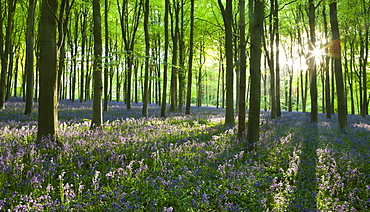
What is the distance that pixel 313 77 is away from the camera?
15.3 metres

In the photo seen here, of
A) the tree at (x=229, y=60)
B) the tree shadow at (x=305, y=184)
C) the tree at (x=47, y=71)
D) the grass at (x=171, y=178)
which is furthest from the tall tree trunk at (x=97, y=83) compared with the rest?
the tree shadow at (x=305, y=184)

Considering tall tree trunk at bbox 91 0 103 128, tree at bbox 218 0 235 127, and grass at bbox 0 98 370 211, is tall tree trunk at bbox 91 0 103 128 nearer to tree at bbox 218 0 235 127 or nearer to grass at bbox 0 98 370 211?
grass at bbox 0 98 370 211

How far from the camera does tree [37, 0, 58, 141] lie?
607 cm

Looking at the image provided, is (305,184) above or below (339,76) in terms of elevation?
below

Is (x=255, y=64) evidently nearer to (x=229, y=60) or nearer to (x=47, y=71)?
(x=229, y=60)

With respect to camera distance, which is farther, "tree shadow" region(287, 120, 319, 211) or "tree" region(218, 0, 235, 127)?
"tree" region(218, 0, 235, 127)

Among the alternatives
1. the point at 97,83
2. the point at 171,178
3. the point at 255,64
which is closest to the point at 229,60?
the point at 255,64

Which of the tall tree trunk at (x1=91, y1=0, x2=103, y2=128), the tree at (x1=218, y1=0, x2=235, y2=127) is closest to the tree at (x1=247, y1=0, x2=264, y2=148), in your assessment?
the tree at (x1=218, y1=0, x2=235, y2=127)

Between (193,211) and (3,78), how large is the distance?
16.3 meters

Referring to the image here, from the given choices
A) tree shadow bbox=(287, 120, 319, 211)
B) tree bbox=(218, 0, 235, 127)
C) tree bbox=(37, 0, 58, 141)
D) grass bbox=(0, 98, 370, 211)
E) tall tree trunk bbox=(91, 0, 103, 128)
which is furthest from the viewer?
tree bbox=(218, 0, 235, 127)

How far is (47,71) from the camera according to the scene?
6.14 metres

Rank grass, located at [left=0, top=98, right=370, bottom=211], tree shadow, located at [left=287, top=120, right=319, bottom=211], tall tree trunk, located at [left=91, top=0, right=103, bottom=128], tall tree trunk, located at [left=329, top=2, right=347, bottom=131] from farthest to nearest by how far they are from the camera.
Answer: tall tree trunk, located at [left=329, top=2, right=347, bottom=131] → tall tree trunk, located at [left=91, top=0, right=103, bottom=128] → tree shadow, located at [left=287, top=120, right=319, bottom=211] → grass, located at [left=0, top=98, right=370, bottom=211]

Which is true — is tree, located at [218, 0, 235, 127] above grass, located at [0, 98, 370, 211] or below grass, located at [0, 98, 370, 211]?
above

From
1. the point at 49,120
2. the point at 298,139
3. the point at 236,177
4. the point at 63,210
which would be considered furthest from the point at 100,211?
the point at 298,139
